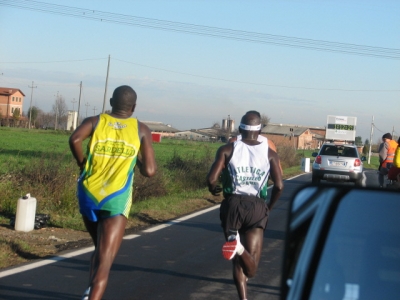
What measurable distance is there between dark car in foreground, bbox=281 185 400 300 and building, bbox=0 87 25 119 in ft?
450

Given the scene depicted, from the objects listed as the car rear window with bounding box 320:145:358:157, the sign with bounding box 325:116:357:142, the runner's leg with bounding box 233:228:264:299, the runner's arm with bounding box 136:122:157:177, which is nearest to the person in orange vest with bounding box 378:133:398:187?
the car rear window with bounding box 320:145:358:157

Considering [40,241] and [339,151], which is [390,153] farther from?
[40,241]

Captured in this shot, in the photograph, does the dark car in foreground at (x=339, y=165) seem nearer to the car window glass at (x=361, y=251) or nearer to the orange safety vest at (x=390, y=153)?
the orange safety vest at (x=390, y=153)

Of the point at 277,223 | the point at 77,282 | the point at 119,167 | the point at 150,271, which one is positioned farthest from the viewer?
the point at 277,223

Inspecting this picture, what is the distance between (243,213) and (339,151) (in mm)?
20323

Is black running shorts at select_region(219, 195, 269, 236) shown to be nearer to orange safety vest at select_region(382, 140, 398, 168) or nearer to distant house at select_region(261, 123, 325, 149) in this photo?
Result: orange safety vest at select_region(382, 140, 398, 168)

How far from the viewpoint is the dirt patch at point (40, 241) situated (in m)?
8.54

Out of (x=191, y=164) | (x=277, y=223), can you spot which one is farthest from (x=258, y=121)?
(x=191, y=164)

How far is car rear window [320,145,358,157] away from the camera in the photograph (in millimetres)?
25281

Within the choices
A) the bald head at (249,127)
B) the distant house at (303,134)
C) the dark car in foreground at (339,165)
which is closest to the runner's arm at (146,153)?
the bald head at (249,127)

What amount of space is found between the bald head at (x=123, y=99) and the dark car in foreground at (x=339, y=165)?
64.2 feet

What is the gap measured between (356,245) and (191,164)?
2161 centimetres

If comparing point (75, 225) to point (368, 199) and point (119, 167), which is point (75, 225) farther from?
point (368, 199)

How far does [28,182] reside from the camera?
13.4 m
